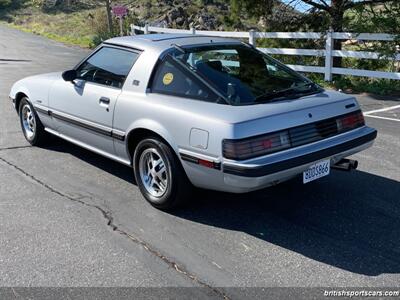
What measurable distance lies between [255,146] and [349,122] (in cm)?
120

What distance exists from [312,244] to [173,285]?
1.19 meters

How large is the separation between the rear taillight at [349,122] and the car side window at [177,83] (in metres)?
1.17

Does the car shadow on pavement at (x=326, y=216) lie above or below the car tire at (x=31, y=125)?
below

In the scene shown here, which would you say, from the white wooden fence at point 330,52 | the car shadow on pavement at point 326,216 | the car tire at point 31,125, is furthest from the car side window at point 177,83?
the white wooden fence at point 330,52

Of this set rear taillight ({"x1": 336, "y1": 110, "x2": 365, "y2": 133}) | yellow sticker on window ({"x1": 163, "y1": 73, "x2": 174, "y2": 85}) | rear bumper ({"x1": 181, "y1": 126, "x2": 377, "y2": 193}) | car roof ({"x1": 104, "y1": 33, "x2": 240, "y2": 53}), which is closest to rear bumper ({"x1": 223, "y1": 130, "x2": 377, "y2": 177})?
rear bumper ({"x1": 181, "y1": 126, "x2": 377, "y2": 193})

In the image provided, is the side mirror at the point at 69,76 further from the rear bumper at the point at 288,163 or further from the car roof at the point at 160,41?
the rear bumper at the point at 288,163

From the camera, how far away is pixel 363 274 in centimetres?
345

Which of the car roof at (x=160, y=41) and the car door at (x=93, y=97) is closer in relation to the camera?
the car roof at (x=160, y=41)

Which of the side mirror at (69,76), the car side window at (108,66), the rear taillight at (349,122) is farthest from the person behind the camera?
the side mirror at (69,76)

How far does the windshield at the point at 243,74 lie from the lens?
4363mm

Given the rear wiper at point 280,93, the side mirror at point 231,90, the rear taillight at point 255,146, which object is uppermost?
the side mirror at point 231,90

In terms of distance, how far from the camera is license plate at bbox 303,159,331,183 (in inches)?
165

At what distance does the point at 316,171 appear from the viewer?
14.0ft

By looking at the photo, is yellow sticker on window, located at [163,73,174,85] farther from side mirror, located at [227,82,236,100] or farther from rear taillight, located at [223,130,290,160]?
rear taillight, located at [223,130,290,160]
